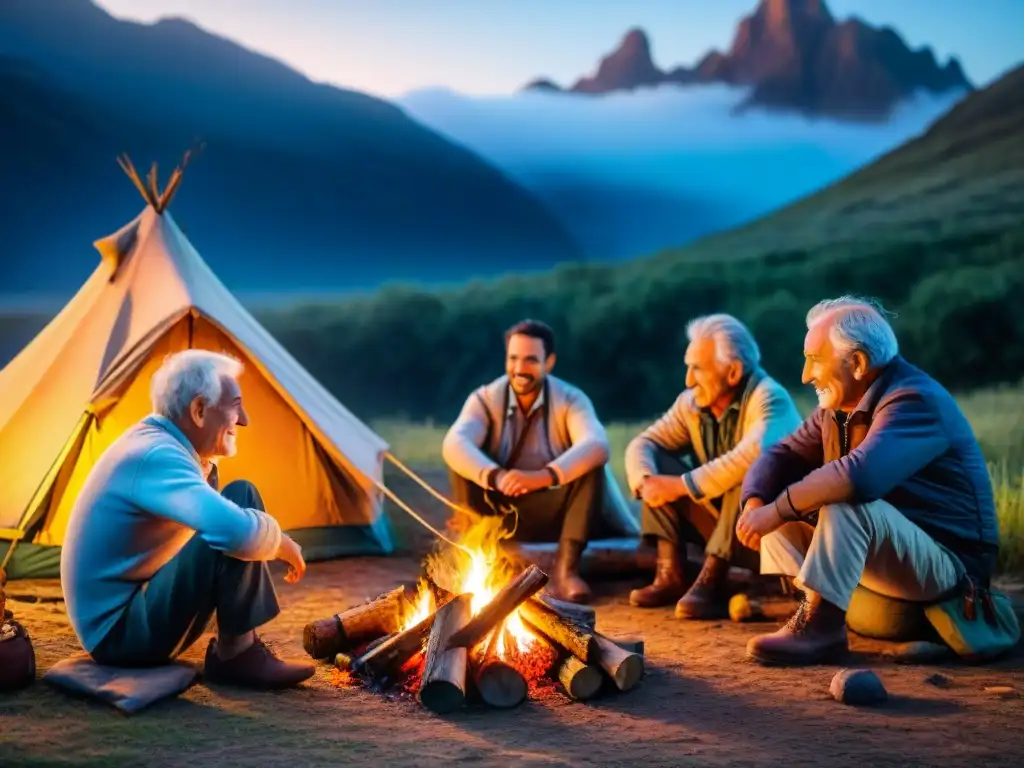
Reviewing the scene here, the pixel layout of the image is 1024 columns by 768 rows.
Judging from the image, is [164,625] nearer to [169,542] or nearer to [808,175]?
[169,542]

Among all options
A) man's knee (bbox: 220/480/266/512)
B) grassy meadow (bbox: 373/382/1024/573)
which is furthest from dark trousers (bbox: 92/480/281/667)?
grassy meadow (bbox: 373/382/1024/573)

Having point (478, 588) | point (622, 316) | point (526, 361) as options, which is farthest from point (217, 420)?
point (622, 316)

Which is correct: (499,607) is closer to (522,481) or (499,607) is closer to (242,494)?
(242,494)

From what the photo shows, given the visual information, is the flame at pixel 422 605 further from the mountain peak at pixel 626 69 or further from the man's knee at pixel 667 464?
the mountain peak at pixel 626 69

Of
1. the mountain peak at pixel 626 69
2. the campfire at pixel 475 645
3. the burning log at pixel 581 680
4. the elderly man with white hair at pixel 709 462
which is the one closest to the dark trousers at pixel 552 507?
the elderly man with white hair at pixel 709 462

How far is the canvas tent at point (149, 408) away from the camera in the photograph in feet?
18.4

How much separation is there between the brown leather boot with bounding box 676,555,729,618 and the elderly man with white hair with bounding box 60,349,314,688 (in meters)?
1.78

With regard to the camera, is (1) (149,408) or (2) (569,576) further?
(1) (149,408)

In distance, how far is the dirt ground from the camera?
3.18m

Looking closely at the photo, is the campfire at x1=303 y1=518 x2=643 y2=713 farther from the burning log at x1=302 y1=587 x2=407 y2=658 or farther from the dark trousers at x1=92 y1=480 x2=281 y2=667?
the dark trousers at x1=92 y1=480 x2=281 y2=667

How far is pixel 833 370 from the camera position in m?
4.24

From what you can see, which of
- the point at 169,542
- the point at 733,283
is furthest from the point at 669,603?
the point at 733,283

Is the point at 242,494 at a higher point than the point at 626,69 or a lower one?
lower

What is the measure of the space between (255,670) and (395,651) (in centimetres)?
45
